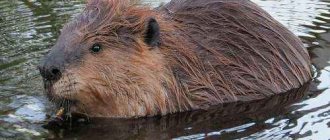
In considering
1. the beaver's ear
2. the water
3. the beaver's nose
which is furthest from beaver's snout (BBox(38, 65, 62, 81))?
the beaver's ear

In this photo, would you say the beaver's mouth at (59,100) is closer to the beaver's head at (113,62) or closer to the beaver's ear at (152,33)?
the beaver's head at (113,62)

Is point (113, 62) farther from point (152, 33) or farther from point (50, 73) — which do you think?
point (50, 73)

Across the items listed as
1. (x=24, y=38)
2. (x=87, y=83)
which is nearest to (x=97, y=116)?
(x=87, y=83)

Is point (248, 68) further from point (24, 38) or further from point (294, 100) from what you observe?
point (24, 38)

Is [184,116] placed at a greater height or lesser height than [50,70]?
lesser

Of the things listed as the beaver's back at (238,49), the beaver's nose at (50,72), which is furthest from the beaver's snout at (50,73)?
the beaver's back at (238,49)

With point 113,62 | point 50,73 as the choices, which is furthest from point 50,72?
point 113,62

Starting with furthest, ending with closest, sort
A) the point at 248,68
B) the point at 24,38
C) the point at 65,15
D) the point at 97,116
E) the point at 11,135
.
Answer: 1. the point at 65,15
2. the point at 24,38
3. the point at 248,68
4. the point at 97,116
5. the point at 11,135

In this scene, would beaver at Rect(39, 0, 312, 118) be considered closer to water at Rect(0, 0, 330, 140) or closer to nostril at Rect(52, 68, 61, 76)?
nostril at Rect(52, 68, 61, 76)
